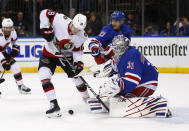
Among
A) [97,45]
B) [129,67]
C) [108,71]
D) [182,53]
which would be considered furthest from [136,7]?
[129,67]

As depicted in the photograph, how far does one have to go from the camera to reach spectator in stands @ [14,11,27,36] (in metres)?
9.94

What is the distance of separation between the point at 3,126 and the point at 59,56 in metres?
1.07

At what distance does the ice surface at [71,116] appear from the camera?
159 inches

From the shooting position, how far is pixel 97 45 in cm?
557

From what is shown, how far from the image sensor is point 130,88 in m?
4.26

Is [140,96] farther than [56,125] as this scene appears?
Yes

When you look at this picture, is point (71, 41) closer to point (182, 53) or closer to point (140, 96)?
point (140, 96)

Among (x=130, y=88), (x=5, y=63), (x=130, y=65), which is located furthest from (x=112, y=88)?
(x=5, y=63)

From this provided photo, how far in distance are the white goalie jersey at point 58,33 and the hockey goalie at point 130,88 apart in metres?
0.42

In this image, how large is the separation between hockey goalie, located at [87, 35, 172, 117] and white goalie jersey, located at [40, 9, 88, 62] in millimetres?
417

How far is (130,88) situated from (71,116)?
727mm

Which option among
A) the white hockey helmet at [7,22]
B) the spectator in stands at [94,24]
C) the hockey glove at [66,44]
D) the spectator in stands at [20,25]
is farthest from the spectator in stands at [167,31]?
the hockey glove at [66,44]

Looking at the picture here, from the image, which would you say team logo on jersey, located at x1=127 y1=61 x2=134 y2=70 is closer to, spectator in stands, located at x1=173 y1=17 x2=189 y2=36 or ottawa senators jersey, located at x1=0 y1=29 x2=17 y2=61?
ottawa senators jersey, located at x1=0 y1=29 x2=17 y2=61

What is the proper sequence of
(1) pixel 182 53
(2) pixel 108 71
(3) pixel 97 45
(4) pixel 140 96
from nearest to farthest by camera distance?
(4) pixel 140 96
(2) pixel 108 71
(3) pixel 97 45
(1) pixel 182 53
